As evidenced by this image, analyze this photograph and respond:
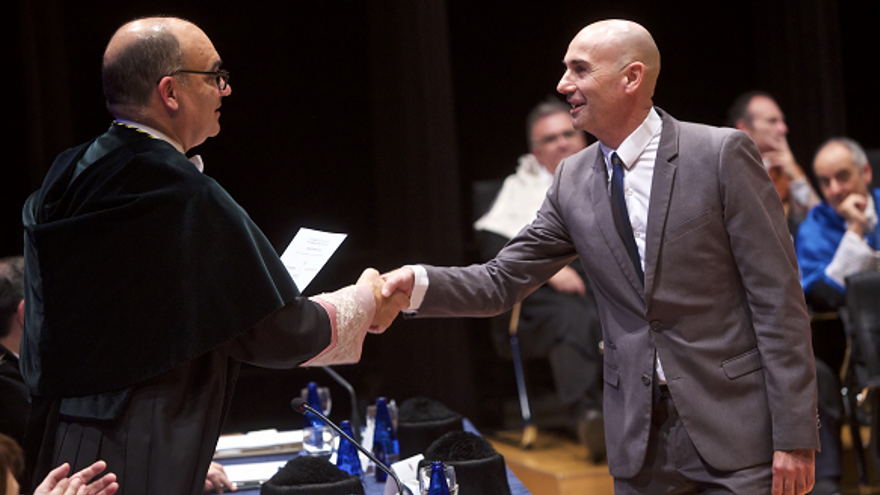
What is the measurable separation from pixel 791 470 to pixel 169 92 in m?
1.58

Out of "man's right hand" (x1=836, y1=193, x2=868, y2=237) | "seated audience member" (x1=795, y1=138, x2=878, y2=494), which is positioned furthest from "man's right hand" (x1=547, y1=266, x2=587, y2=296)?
"man's right hand" (x1=836, y1=193, x2=868, y2=237)

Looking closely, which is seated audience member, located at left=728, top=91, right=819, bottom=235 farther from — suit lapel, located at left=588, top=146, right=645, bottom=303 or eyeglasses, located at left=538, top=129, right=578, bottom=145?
suit lapel, located at left=588, top=146, right=645, bottom=303

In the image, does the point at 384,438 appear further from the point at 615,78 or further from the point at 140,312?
the point at 615,78

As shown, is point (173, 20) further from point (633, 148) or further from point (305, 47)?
point (305, 47)

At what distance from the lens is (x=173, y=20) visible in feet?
5.91

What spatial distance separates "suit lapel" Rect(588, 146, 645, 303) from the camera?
1.96 m

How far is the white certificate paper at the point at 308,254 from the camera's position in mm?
1929

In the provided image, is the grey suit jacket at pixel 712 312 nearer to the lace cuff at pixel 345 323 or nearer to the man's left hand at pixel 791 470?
the man's left hand at pixel 791 470

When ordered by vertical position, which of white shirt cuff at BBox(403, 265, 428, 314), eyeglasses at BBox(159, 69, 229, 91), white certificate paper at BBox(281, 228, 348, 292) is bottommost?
white shirt cuff at BBox(403, 265, 428, 314)

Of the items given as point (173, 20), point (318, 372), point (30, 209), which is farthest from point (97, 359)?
point (318, 372)

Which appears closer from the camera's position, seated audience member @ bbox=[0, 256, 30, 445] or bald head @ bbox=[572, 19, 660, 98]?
bald head @ bbox=[572, 19, 660, 98]

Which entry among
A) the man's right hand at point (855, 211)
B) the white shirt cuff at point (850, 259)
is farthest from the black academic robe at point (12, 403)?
the man's right hand at point (855, 211)

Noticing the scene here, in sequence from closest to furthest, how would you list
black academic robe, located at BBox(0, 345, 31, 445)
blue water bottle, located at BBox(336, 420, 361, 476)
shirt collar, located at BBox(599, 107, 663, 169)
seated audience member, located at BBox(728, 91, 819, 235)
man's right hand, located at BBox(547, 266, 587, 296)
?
shirt collar, located at BBox(599, 107, 663, 169)
blue water bottle, located at BBox(336, 420, 361, 476)
black academic robe, located at BBox(0, 345, 31, 445)
man's right hand, located at BBox(547, 266, 587, 296)
seated audience member, located at BBox(728, 91, 819, 235)

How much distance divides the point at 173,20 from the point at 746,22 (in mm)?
5290
